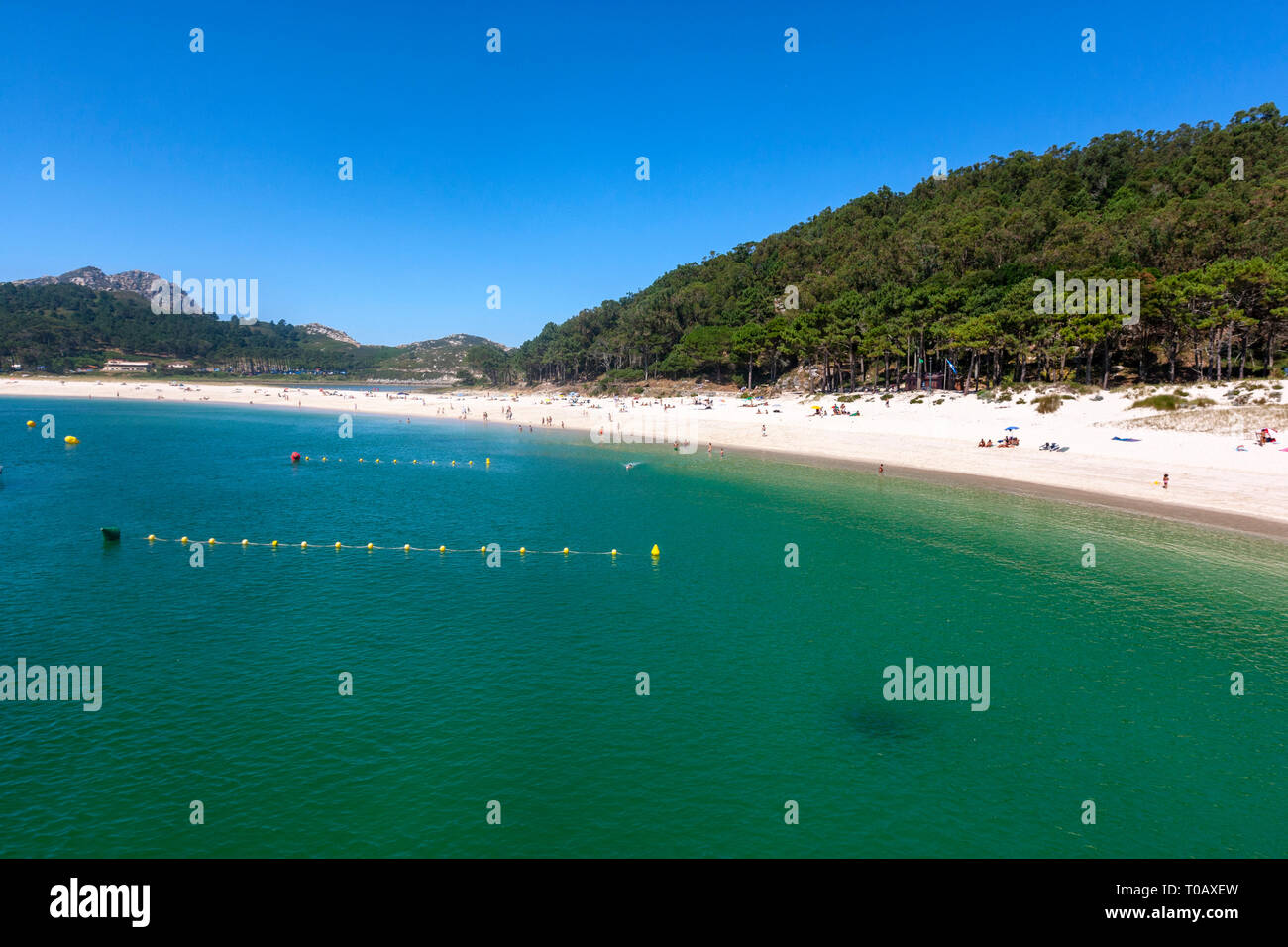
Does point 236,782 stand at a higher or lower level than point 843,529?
lower

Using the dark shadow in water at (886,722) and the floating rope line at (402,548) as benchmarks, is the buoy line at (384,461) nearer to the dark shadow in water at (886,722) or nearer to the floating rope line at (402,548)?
the floating rope line at (402,548)

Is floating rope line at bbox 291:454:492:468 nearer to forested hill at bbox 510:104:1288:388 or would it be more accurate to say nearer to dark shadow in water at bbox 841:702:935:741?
dark shadow in water at bbox 841:702:935:741

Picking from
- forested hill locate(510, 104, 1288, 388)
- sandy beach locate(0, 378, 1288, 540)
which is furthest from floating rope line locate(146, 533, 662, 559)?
forested hill locate(510, 104, 1288, 388)

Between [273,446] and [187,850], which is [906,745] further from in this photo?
[273,446]

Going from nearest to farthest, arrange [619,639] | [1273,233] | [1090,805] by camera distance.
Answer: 1. [1090,805]
2. [619,639]
3. [1273,233]

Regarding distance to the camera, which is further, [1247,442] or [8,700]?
[1247,442]

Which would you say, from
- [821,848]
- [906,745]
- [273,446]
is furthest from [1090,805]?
[273,446]
